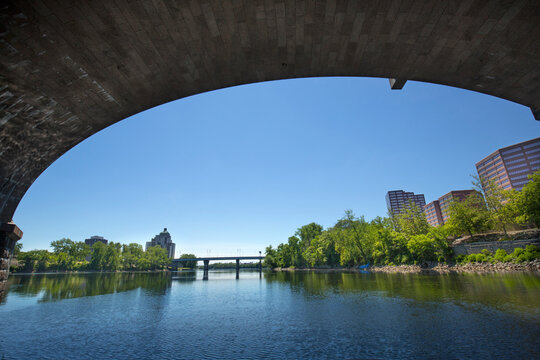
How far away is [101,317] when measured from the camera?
18.2 m

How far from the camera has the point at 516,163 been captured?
107m

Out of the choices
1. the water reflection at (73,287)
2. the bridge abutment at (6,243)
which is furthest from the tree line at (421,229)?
the bridge abutment at (6,243)

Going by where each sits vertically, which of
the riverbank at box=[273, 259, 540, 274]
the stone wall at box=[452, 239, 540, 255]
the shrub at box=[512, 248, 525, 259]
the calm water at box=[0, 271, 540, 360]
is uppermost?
the stone wall at box=[452, 239, 540, 255]

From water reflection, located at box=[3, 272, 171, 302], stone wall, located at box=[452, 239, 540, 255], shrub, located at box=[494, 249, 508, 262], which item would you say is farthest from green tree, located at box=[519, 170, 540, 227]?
water reflection, located at box=[3, 272, 171, 302]

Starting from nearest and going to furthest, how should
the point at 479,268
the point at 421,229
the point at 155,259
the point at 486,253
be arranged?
the point at 479,268
the point at 486,253
the point at 421,229
the point at 155,259

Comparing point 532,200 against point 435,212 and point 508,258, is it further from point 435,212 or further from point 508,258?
point 435,212

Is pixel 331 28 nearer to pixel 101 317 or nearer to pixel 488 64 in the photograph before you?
pixel 488 64

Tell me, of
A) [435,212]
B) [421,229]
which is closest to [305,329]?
[421,229]

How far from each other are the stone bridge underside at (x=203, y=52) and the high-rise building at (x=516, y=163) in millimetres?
117584

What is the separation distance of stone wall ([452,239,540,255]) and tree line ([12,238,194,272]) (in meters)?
124

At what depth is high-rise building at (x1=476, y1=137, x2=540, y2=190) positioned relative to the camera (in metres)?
102

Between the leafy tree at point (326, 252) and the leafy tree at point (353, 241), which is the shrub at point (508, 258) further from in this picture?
the leafy tree at point (326, 252)

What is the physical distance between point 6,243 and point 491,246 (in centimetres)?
5448

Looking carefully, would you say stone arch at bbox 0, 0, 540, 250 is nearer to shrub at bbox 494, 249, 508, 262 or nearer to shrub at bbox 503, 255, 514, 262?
shrub at bbox 503, 255, 514, 262
